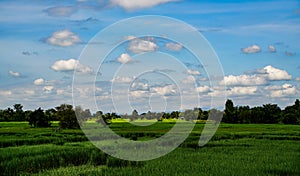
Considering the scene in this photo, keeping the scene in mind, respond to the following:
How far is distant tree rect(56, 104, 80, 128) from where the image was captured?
34.8 meters

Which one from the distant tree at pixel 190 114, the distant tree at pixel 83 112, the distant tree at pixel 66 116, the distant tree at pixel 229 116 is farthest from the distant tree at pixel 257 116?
the distant tree at pixel 83 112

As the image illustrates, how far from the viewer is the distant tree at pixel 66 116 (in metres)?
34.8

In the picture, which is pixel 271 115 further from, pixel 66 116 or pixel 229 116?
pixel 66 116

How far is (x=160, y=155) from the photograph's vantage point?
14.7m

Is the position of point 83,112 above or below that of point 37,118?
below

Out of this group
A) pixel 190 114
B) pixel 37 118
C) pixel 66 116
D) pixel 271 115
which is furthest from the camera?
pixel 271 115

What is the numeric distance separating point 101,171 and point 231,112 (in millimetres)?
45952

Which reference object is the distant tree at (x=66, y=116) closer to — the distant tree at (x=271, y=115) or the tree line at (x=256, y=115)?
the tree line at (x=256, y=115)

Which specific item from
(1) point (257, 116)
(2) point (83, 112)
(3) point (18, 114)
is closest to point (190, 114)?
(2) point (83, 112)

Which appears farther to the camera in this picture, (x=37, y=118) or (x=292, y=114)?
(x=292, y=114)

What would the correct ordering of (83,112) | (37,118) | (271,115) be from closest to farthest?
(83,112) < (37,118) < (271,115)

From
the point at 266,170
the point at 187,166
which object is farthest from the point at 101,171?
the point at 266,170

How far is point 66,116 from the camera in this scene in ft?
116

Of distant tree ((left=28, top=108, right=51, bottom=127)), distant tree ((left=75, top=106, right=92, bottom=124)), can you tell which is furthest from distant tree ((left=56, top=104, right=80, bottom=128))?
distant tree ((left=75, top=106, right=92, bottom=124))
